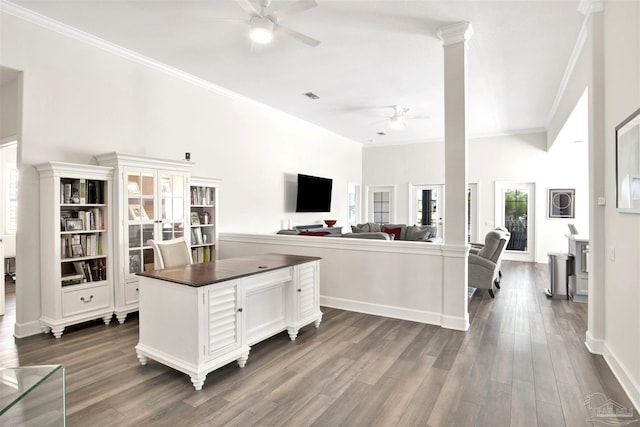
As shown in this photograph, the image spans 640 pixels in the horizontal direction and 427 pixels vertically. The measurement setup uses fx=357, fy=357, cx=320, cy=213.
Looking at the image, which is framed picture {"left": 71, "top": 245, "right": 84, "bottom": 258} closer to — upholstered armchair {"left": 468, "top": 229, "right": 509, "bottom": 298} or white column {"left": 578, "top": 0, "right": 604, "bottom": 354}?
upholstered armchair {"left": 468, "top": 229, "right": 509, "bottom": 298}

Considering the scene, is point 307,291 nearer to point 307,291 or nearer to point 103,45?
point 307,291

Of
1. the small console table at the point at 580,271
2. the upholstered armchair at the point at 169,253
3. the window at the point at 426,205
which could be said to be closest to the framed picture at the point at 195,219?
the upholstered armchair at the point at 169,253

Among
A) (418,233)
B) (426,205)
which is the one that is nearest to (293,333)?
(418,233)

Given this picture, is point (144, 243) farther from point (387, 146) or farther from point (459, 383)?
point (387, 146)

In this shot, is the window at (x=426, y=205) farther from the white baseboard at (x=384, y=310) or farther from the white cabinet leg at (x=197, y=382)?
the white cabinet leg at (x=197, y=382)

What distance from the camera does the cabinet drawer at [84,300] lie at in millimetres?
3635

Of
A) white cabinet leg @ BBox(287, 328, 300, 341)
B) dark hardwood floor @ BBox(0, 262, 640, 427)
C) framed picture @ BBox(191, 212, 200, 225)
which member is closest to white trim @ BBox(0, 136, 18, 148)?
dark hardwood floor @ BBox(0, 262, 640, 427)

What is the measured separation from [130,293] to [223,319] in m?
1.97

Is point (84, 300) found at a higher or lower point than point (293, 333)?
higher

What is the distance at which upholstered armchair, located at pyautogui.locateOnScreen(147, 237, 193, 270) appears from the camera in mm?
3551

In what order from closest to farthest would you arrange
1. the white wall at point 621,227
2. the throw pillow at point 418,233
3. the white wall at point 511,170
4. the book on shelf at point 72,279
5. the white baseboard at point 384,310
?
the white wall at point 621,227, the book on shelf at point 72,279, the white baseboard at point 384,310, the throw pillow at point 418,233, the white wall at point 511,170

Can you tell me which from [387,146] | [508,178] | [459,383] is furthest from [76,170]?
[508,178]

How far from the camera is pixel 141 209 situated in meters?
4.21

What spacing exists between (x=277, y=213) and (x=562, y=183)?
6.53 metres
